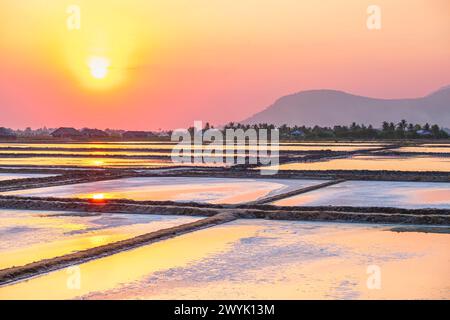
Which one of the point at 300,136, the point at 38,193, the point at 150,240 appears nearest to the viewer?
the point at 150,240

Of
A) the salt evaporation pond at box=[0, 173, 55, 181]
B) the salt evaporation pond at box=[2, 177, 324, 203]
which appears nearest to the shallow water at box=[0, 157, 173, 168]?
the salt evaporation pond at box=[0, 173, 55, 181]

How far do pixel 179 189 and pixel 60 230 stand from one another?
211 inches

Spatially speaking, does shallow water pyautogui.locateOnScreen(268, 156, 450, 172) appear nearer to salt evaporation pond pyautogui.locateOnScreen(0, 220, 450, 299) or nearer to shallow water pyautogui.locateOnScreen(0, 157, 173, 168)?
shallow water pyautogui.locateOnScreen(0, 157, 173, 168)

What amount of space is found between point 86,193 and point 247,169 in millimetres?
6715

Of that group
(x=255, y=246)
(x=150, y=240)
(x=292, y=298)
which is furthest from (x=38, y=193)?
(x=292, y=298)

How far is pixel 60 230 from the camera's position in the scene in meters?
8.45

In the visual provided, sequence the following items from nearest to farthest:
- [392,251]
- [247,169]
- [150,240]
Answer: [392,251]
[150,240]
[247,169]

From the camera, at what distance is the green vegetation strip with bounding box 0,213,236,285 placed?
5859 millimetres

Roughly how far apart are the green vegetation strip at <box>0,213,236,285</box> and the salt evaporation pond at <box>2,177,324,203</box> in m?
2.81

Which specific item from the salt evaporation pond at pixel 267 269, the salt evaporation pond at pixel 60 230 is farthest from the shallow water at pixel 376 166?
the salt evaporation pond at pixel 267 269

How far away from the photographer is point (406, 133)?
189ft

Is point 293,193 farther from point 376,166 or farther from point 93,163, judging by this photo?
point 93,163

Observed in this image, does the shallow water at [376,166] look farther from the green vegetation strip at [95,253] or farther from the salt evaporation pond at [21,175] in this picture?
the green vegetation strip at [95,253]
